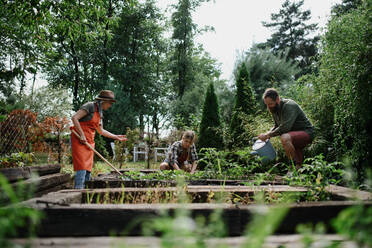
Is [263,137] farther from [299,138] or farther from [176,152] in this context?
[176,152]

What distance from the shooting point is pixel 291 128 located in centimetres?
428

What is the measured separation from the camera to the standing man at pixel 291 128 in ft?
13.1

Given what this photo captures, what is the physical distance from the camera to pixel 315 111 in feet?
18.9

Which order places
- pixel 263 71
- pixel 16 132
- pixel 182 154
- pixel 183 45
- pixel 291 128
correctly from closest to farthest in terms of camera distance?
pixel 291 128 → pixel 182 154 → pixel 16 132 → pixel 263 71 → pixel 183 45

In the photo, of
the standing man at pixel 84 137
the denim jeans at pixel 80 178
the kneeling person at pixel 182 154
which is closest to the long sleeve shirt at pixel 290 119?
the kneeling person at pixel 182 154

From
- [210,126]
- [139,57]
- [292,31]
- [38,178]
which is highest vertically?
[292,31]

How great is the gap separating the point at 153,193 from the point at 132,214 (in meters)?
0.82

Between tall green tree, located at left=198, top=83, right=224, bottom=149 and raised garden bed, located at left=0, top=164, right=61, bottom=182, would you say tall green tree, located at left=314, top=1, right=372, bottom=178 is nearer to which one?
raised garden bed, located at left=0, top=164, right=61, bottom=182

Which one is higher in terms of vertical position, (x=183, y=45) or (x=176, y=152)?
(x=183, y=45)

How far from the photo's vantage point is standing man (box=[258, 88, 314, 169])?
13.1 ft

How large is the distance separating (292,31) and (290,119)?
80.6 ft

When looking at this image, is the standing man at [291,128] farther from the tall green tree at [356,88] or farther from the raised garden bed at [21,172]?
the raised garden bed at [21,172]

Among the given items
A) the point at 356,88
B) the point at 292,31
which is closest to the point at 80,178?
the point at 356,88

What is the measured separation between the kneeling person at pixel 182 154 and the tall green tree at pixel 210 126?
348cm
